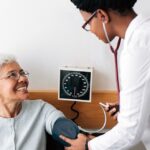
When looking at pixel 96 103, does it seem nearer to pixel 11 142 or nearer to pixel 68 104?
pixel 68 104

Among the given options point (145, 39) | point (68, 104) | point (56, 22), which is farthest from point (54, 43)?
point (145, 39)

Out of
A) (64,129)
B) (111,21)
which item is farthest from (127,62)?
(64,129)

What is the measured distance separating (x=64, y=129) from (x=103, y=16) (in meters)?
0.69

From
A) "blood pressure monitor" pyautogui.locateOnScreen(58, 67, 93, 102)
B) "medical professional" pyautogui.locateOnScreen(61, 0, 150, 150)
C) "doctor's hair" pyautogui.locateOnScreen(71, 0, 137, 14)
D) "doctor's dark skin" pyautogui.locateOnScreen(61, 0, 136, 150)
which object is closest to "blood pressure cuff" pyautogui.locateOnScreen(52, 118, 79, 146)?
"blood pressure monitor" pyautogui.locateOnScreen(58, 67, 93, 102)

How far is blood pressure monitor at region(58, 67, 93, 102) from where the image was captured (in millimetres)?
1759

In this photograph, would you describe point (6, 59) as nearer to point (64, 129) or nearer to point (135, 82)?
point (64, 129)

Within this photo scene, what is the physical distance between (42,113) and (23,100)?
0.13 meters

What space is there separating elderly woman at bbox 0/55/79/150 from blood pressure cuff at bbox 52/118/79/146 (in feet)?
0.09

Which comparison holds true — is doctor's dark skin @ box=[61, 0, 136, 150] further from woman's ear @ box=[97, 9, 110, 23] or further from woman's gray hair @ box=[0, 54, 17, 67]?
woman's gray hair @ box=[0, 54, 17, 67]

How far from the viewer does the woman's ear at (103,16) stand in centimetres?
116

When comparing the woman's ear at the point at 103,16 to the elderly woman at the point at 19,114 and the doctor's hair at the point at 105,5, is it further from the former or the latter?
the elderly woman at the point at 19,114

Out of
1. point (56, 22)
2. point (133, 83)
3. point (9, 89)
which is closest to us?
point (133, 83)

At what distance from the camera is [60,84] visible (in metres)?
1.78

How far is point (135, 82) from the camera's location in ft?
3.54
